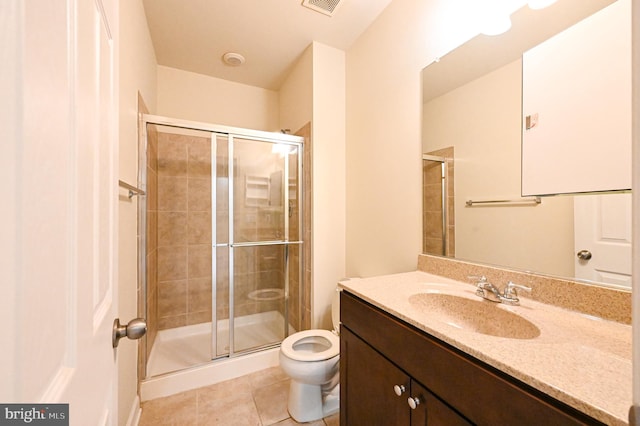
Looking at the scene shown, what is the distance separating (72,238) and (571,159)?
1379 mm

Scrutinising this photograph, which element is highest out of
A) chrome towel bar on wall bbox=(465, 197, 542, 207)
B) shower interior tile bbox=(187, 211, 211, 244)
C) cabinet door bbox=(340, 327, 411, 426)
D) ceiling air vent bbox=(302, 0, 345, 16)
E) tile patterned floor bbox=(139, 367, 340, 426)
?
ceiling air vent bbox=(302, 0, 345, 16)

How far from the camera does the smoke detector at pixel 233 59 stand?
2.12 m

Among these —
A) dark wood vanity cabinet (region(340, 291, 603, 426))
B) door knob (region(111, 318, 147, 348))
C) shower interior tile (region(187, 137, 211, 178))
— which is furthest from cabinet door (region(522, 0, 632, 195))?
shower interior tile (region(187, 137, 211, 178))

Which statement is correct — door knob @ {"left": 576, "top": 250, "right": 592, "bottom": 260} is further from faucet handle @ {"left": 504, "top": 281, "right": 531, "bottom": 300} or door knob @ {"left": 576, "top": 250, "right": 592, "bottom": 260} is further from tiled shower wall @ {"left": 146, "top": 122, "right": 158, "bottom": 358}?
tiled shower wall @ {"left": 146, "top": 122, "right": 158, "bottom": 358}

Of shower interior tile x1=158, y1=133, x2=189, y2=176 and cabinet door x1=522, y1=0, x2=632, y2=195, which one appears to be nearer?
cabinet door x1=522, y1=0, x2=632, y2=195

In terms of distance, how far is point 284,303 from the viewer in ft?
7.53

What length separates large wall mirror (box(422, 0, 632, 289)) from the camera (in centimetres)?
82

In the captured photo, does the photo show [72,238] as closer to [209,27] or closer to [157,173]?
[209,27]

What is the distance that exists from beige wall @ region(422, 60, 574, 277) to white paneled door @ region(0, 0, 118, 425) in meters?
1.33

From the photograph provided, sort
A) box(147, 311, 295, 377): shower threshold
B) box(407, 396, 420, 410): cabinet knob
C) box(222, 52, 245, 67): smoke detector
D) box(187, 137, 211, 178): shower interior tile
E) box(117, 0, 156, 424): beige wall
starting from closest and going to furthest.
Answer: box(407, 396, 420, 410): cabinet knob
box(117, 0, 156, 424): beige wall
box(147, 311, 295, 377): shower threshold
box(222, 52, 245, 67): smoke detector
box(187, 137, 211, 178): shower interior tile

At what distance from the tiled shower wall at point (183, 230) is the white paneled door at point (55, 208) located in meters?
2.03

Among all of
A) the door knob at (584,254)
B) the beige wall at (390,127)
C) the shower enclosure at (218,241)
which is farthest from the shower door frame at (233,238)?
the door knob at (584,254)

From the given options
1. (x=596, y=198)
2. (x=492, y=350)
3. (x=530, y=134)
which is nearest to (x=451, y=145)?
(x=530, y=134)

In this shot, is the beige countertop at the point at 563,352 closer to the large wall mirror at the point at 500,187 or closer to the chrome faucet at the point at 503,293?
the chrome faucet at the point at 503,293
